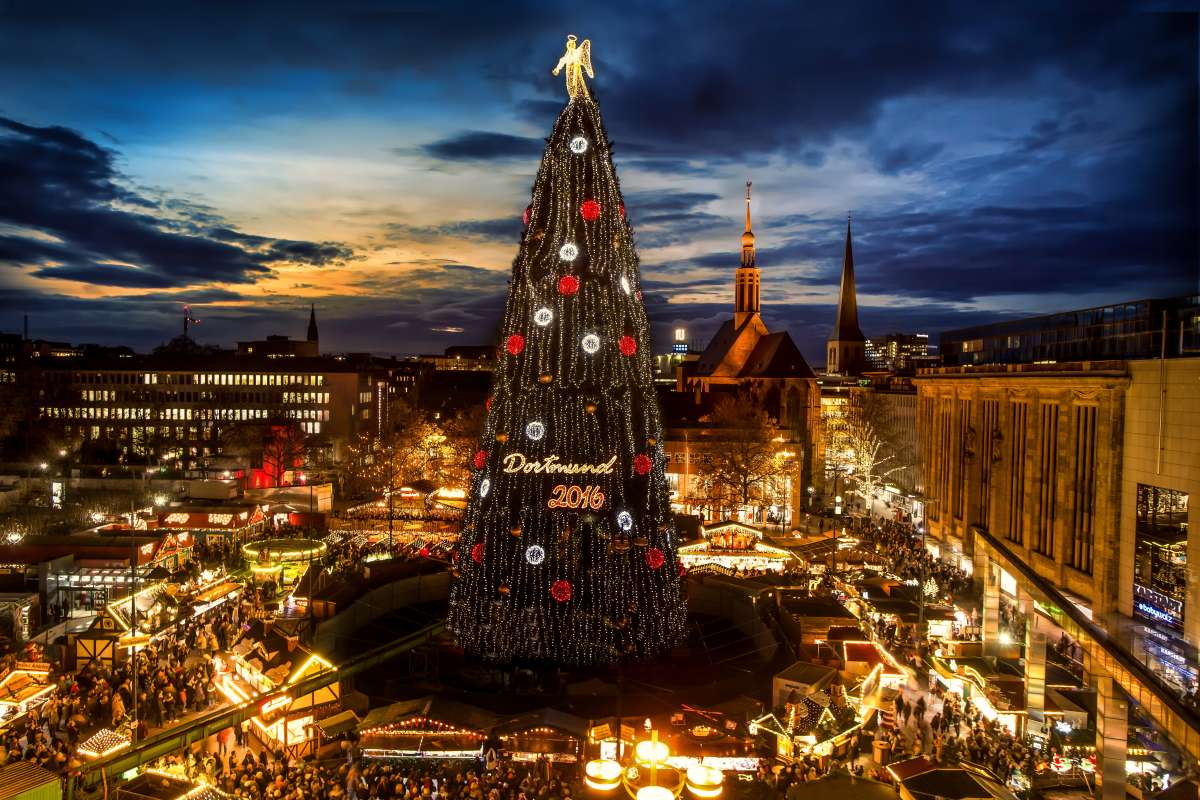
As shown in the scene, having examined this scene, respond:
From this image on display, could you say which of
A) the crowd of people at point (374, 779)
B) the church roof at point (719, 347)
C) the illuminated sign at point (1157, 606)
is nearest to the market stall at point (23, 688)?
the crowd of people at point (374, 779)

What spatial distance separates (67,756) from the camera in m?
15.7

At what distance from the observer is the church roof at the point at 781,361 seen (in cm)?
6297

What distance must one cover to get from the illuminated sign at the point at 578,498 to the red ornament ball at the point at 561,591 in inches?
66.1

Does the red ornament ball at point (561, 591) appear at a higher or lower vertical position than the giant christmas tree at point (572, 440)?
lower

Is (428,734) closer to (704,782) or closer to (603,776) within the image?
(603,776)

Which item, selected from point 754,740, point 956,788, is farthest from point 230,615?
point 956,788

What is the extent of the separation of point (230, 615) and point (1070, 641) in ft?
84.9

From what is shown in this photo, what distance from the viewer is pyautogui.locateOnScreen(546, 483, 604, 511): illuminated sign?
59.0 feet

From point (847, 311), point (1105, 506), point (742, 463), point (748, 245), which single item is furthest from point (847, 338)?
point (1105, 506)

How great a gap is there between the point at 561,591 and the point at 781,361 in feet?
161

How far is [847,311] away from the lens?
121250 mm

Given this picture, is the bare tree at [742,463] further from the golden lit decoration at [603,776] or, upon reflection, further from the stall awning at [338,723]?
the golden lit decoration at [603,776]

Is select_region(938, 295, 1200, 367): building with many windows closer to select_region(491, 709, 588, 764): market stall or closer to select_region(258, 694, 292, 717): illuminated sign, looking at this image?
select_region(491, 709, 588, 764): market stall

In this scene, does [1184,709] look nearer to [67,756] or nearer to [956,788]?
[956,788]
